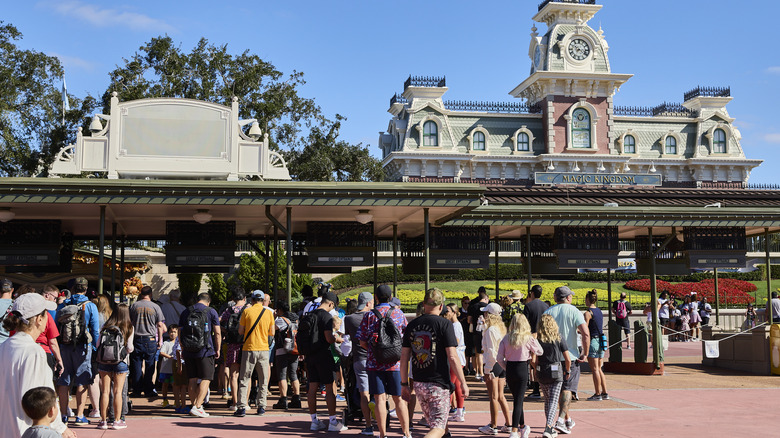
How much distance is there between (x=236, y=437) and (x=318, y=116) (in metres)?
33.7

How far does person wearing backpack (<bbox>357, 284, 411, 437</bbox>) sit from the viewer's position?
873 cm

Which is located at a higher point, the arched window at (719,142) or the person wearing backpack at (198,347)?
the arched window at (719,142)

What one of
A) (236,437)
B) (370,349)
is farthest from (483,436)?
(236,437)

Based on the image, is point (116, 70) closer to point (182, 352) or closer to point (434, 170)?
point (434, 170)

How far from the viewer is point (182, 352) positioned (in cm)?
1105

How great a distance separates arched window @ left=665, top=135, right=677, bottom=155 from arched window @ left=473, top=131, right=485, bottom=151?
1563 centimetres

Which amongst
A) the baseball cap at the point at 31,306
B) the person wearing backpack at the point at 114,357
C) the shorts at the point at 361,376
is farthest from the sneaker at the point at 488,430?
the baseball cap at the point at 31,306

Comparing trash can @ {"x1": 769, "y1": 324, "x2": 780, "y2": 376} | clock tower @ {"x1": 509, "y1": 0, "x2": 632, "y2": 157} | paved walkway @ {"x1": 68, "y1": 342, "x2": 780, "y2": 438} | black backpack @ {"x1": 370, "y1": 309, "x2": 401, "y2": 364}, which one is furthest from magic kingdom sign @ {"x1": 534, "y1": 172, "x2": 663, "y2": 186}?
clock tower @ {"x1": 509, "y1": 0, "x2": 632, "y2": 157}

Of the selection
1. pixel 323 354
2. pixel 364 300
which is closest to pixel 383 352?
pixel 364 300

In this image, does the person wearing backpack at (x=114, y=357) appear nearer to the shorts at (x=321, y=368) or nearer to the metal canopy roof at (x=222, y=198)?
the shorts at (x=321, y=368)

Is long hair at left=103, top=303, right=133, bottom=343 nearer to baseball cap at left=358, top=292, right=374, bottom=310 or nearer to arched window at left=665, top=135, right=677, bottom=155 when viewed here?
baseball cap at left=358, top=292, right=374, bottom=310

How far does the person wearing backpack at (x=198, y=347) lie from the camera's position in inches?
430

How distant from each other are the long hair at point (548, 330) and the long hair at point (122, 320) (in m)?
5.40

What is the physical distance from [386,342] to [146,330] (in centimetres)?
518
